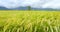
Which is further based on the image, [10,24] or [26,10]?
[26,10]

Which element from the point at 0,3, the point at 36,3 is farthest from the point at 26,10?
the point at 0,3

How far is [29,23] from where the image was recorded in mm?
876

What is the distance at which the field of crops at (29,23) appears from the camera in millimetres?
837

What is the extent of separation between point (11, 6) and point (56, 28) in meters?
0.47

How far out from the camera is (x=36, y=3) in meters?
1.14

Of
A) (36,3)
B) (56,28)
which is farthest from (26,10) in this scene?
(56,28)

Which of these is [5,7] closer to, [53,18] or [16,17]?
[16,17]

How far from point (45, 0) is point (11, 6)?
1.14ft

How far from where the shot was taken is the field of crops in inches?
33.0

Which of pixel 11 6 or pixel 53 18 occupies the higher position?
pixel 11 6

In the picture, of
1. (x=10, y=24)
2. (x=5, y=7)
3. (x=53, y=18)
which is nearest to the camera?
(x=10, y=24)

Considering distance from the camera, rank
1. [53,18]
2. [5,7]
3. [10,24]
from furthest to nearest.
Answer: [5,7], [53,18], [10,24]

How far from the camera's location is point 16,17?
0.97 m

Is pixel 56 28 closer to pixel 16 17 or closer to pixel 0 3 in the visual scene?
pixel 16 17
